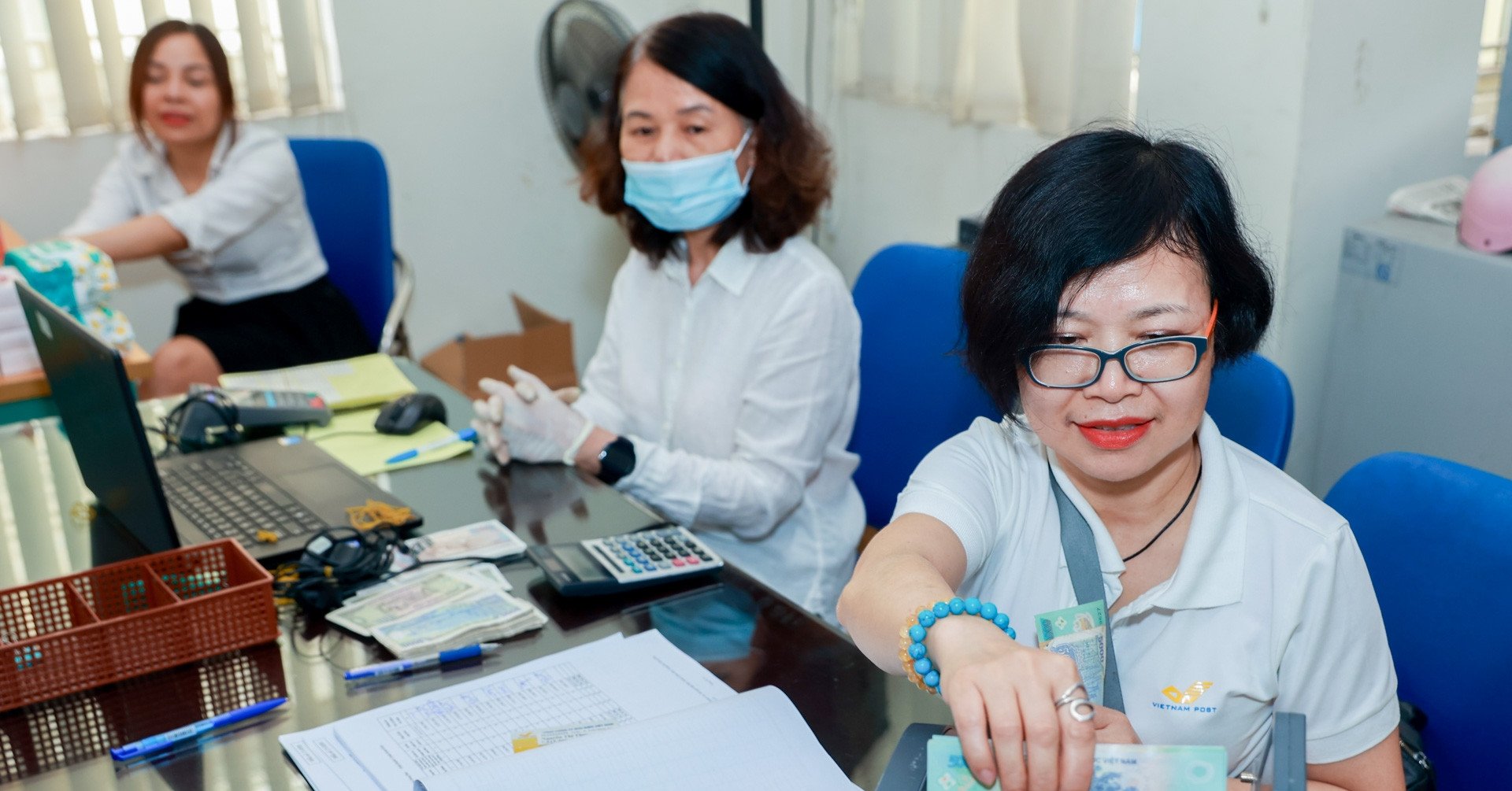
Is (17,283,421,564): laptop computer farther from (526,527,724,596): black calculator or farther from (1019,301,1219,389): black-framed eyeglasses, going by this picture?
(1019,301,1219,389): black-framed eyeglasses

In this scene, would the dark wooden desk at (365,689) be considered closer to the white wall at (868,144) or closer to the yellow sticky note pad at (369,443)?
the yellow sticky note pad at (369,443)

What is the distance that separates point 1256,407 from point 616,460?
2.69 ft

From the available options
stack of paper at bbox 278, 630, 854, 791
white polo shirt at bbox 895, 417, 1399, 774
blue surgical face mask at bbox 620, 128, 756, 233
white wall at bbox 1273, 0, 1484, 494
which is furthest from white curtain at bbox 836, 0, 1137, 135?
stack of paper at bbox 278, 630, 854, 791

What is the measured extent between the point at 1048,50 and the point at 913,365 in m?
1.31

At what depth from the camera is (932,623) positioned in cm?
88

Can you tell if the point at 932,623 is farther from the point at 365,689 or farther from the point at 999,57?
the point at 999,57

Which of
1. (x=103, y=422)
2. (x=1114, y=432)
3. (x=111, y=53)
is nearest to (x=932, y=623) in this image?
(x=1114, y=432)

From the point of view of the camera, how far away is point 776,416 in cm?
180

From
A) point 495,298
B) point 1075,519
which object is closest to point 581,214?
point 495,298

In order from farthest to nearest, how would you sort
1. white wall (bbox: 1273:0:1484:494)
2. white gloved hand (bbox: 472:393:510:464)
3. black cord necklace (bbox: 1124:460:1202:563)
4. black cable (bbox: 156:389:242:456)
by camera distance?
white wall (bbox: 1273:0:1484:494), black cable (bbox: 156:389:242:456), white gloved hand (bbox: 472:393:510:464), black cord necklace (bbox: 1124:460:1202:563)

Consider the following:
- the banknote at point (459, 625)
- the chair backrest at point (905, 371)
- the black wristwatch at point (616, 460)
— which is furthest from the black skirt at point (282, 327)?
the banknote at point (459, 625)

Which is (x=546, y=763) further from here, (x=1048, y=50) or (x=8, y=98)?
(x=8, y=98)

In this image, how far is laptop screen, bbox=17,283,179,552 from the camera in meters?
1.32

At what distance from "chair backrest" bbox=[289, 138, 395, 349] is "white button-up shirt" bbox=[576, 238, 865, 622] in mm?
1129
